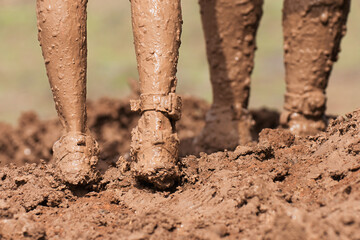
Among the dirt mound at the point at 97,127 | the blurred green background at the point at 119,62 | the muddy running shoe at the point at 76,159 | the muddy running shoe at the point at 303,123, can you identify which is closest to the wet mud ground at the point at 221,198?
the muddy running shoe at the point at 76,159

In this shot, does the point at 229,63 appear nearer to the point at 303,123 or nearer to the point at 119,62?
the point at 303,123

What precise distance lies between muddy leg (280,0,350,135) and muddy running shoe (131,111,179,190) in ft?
4.47

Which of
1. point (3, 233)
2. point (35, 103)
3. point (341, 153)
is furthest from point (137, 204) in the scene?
point (35, 103)

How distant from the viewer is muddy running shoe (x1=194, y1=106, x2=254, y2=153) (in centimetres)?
325

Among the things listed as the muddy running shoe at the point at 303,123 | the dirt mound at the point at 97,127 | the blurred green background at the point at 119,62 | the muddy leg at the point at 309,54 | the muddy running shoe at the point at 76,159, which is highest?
the blurred green background at the point at 119,62

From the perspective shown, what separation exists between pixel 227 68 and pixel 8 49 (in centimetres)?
666

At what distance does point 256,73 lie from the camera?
26.9ft

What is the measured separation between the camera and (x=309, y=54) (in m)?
3.14

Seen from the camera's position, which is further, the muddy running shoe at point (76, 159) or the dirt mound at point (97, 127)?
the dirt mound at point (97, 127)

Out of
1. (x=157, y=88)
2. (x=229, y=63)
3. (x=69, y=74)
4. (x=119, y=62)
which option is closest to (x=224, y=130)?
(x=229, y=63)

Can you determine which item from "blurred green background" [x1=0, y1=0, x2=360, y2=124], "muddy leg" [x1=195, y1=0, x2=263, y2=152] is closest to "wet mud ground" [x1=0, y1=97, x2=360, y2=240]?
"muddy leg" [x1=195, y1=0, x2=263, y2=152]

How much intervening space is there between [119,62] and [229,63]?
553cm

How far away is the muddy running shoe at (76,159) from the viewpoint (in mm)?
2059

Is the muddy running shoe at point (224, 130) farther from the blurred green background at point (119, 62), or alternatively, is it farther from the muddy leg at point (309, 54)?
the blurred green background at point (119, 62)
